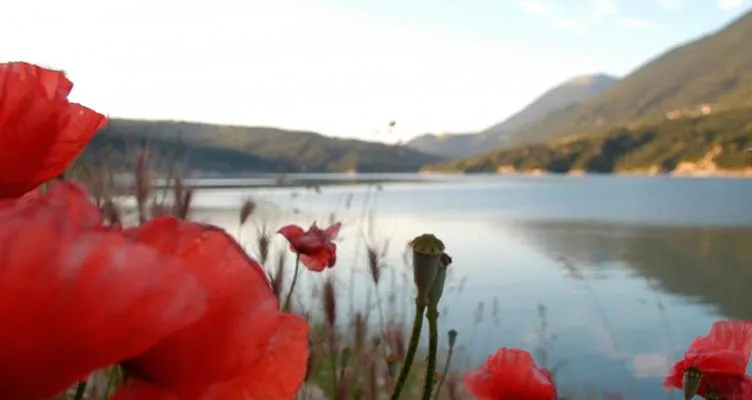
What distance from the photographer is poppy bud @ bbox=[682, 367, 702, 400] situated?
91cm

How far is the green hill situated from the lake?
2522 inches

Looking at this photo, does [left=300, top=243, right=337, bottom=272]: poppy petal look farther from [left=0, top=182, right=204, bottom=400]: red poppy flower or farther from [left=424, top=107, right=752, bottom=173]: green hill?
[left=424, top=107, right=752, bottom=173]: green hill

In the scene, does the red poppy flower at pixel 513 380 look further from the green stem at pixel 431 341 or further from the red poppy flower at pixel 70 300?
the red poppy flower at pixel 70 300

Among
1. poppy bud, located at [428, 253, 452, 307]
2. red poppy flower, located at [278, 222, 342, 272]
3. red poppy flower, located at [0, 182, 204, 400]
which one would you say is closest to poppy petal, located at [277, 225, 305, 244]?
red poppy flower, located at [278, 222, 342, 272]

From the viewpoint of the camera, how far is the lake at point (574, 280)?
7.74m

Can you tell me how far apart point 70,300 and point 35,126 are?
0.25m

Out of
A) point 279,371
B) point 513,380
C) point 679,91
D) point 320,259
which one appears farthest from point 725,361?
point 679,91

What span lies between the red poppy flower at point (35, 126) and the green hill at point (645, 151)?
287ft

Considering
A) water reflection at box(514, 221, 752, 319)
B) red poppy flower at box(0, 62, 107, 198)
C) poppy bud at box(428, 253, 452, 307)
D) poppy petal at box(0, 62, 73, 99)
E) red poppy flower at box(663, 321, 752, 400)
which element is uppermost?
poppy petal at box(0, 62, 73, 99)

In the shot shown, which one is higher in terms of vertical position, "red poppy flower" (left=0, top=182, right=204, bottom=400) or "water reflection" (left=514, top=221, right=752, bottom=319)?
"red poppy flower" (left=0, top=182, right=204, bottom=400)

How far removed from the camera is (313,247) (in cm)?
194

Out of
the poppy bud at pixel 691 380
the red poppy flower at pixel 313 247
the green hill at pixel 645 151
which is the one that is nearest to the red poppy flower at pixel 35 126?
the poppy bud at pixel 691 380

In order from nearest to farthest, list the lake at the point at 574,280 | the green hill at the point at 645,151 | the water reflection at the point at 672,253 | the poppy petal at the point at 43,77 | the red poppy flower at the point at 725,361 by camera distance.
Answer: the poppy petal at the point at 43,77 < the red poppy flower at the point at 725,361 < the lake at the point at 574,280 < the water reflection at the point at 672,253 < the green hill at the point at 645,151

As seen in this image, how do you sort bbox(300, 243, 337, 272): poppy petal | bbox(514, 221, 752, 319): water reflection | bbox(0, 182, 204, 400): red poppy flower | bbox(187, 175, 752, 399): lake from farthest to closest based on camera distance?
bbox(514, 221, 752, 319): water reflection → bbox(187, 175, 752, 399): lake → bbox(300, 243, 337, 272): poppy petal → bbox(0, 182, 204, 400): red poppy flower
